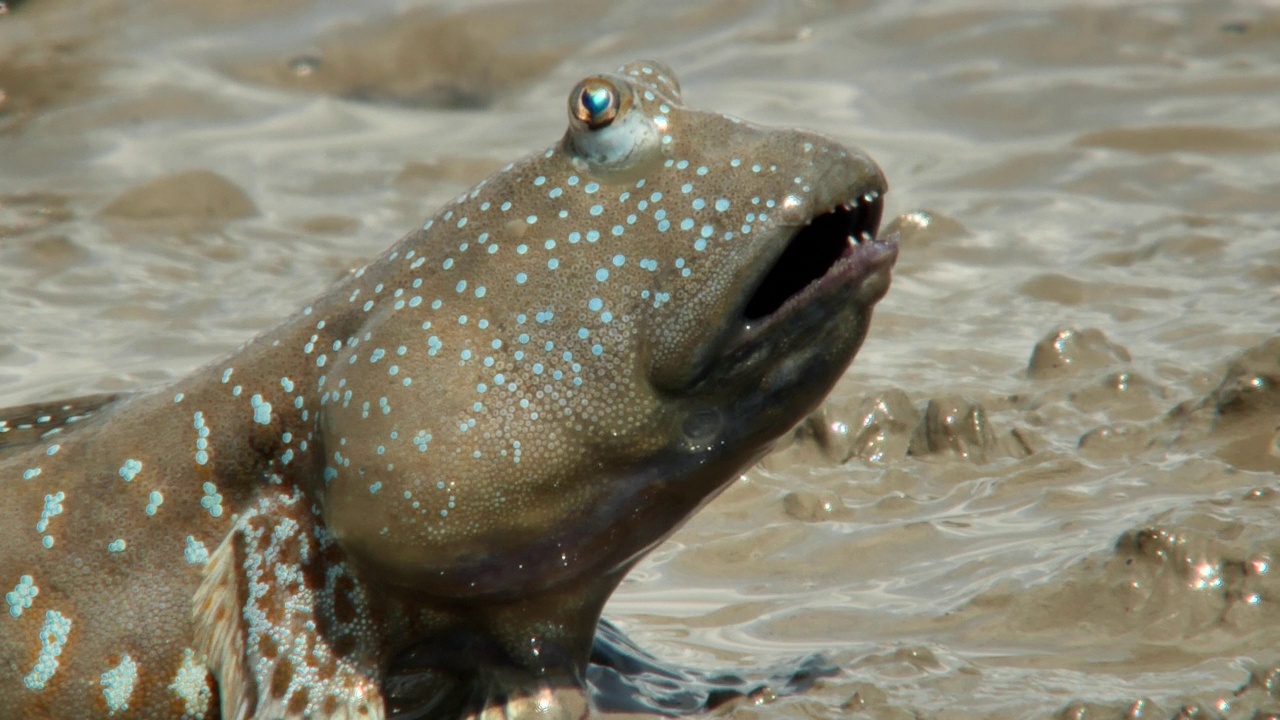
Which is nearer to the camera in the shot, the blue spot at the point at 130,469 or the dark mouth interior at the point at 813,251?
the dark mouth interior at the point at 813,251

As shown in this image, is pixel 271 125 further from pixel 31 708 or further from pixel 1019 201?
pixel 31 708

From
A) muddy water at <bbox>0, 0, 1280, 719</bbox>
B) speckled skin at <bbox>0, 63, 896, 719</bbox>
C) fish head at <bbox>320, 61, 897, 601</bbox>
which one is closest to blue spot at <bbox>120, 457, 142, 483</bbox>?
speckled skin at <bbox>0, 63, 896, 719</bbox>

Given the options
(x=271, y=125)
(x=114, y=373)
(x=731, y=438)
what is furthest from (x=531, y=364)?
(x=271, y=125)

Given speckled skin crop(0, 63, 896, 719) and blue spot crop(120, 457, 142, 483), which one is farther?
blue spot crop(120, 457, 142, 483)

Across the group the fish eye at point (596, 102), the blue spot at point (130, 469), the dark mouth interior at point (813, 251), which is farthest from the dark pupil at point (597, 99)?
the blue spot at point (130, 469)

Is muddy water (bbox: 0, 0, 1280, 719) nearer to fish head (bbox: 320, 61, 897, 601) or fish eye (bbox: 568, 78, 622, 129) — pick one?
fish head (bbox: 320, 61, 897, 601)

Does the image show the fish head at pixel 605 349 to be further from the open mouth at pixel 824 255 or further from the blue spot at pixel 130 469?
the blue spot at pixel 130 469

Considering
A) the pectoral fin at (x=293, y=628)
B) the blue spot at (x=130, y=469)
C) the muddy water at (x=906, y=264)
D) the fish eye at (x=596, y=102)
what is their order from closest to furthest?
the fish eye at (x=596, y=102), the pectoral fin at (x=293, y=628), the blue spot at (x=130, y=469), the muddy water at (x=906, y=264)
